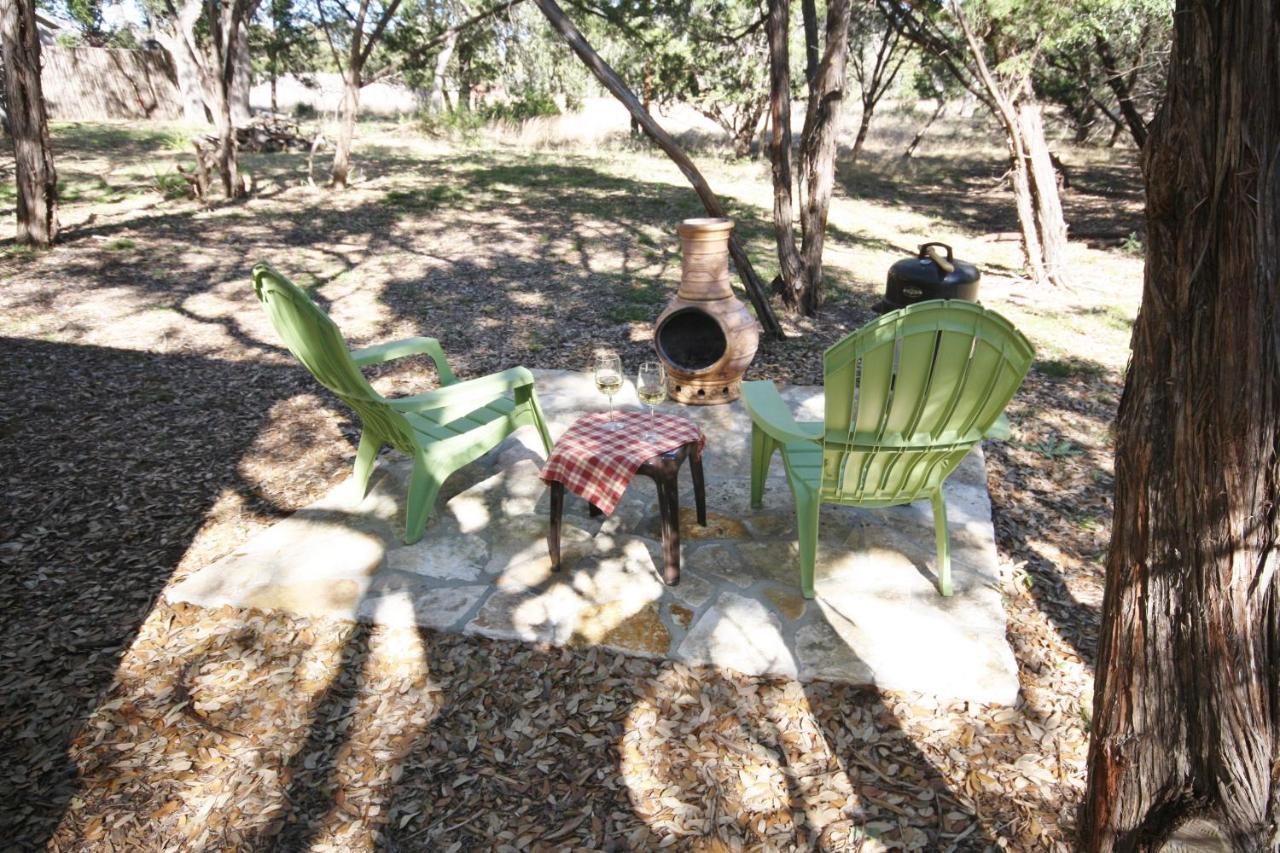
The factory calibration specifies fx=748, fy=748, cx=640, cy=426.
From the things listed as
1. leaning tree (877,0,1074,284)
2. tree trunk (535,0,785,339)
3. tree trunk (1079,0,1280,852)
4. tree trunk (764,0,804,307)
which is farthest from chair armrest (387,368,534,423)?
leaning tree (877,0,1074,284)

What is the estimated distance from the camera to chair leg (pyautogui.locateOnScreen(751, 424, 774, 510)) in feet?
Result: 10.7

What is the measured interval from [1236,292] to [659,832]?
1.78m

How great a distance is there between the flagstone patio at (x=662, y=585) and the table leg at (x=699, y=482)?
6cm

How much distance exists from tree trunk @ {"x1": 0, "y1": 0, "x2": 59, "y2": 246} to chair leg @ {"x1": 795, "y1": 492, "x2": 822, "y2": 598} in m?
Answer: 8.22

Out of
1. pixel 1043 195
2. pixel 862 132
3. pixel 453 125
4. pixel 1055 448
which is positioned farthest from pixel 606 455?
pixel 453 125

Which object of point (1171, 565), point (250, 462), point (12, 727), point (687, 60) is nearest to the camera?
point (1171, 565)

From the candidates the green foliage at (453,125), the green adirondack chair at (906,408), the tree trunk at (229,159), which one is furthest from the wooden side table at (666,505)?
the green foliage at (453,125)

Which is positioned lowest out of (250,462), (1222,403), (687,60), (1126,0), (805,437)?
(250,462)

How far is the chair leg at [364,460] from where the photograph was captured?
11.5 ft

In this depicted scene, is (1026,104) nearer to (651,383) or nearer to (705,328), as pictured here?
(705,328)

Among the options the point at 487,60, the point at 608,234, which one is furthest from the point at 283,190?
the point at 487,60

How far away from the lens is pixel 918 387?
96.7 inches

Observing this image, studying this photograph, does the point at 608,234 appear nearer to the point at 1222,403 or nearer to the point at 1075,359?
the point at 1075,359

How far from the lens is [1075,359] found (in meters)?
5.62
